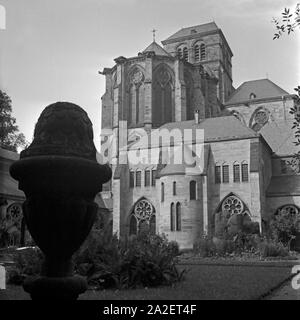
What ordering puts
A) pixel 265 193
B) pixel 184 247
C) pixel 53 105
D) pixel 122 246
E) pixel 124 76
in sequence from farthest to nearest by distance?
pixel 124 76
pixel 265 193
pixel 184 247
pixel 122 246
pixel 53 105

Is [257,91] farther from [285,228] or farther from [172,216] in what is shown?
[285,228]

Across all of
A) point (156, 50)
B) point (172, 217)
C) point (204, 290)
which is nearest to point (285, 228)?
point (172, 217)

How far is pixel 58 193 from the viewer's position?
473 cm

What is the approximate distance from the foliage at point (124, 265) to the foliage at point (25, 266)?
1.08m

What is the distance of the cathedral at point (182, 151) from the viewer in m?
34.1

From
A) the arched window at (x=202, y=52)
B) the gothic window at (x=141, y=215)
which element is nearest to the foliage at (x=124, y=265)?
the gothic window at (x=141, y=215)

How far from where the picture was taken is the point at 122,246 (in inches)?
456

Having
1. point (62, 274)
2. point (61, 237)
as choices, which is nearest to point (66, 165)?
point (61, 237)

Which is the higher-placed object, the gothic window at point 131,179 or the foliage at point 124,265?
the gothic window at point 131,179

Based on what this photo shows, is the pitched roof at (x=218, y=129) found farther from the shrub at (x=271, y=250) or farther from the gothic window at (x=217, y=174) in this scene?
the shrub at (x=271, y=250)

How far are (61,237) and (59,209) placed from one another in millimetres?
314

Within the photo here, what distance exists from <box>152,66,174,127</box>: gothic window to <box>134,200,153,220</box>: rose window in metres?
11.4

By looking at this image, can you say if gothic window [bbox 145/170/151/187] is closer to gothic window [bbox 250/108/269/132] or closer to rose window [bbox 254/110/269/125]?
gothic window [bbox 250/108/269/132]
